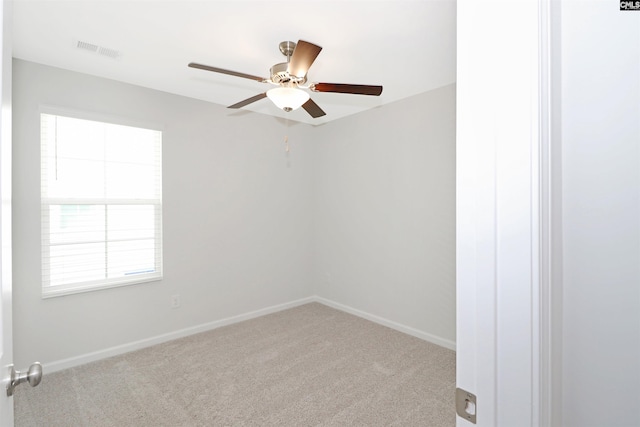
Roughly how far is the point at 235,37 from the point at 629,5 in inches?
85.6

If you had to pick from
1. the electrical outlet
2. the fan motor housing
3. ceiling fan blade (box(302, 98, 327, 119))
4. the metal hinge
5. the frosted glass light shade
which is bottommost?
the electrical outlet

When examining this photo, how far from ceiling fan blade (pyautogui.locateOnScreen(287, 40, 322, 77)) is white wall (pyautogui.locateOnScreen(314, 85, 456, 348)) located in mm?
1761

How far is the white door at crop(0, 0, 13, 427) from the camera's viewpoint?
680mm

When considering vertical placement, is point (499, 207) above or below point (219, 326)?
above

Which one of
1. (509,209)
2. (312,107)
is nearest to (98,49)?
(312,107)

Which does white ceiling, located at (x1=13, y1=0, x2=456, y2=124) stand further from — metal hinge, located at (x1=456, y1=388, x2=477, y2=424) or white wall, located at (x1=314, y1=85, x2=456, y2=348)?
metal hinge, located at (x1=456, y1=388, x2=477, y2=424)

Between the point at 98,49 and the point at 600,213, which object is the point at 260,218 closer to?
the point at 98,49

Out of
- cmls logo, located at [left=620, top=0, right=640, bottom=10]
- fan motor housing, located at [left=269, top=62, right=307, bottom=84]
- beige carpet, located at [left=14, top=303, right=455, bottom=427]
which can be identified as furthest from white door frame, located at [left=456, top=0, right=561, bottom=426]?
beige carpet, located at [left=14, top=303, right=455, bottom=427]

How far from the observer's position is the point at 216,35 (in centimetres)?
221

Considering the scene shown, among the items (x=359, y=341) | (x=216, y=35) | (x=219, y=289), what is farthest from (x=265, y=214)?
(x=216, y=35)

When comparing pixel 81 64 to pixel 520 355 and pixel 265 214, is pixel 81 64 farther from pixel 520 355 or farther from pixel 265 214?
pixel 520 355

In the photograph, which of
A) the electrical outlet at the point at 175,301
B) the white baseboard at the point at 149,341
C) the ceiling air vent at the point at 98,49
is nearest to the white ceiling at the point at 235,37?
the ceiling air vent at the point at 98,49

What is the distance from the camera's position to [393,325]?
362 cm

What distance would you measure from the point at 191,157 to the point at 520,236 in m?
3.38
